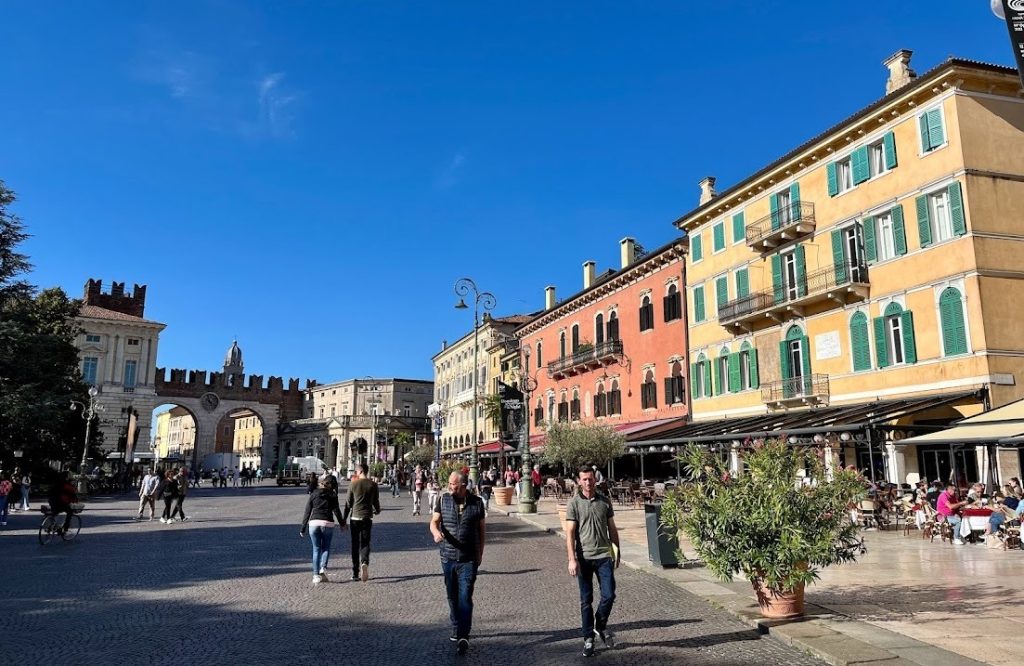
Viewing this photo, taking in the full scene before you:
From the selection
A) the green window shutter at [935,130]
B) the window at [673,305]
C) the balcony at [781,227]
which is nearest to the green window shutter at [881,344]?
the balcony at [781,227]

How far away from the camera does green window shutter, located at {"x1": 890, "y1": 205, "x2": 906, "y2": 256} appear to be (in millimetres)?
20719

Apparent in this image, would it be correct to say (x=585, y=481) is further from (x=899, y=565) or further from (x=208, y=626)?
(x=899, y=565)

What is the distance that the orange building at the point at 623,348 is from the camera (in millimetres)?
31859

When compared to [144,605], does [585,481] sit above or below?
above

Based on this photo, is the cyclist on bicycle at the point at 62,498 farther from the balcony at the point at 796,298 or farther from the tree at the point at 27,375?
the balcony at the point at 796,298

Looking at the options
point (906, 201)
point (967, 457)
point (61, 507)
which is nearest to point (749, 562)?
point (61, 507)

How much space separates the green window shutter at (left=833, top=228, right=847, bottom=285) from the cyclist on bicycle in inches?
846

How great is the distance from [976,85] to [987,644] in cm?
1889

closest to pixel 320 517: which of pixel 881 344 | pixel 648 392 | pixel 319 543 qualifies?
pixel 319 543

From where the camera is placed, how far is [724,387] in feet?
93.5

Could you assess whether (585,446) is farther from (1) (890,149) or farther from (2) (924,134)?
(2) (924,134)

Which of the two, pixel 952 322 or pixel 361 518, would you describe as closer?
pixel 361 518

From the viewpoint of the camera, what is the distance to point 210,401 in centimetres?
7438

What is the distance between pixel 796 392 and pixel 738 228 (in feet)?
23.7
